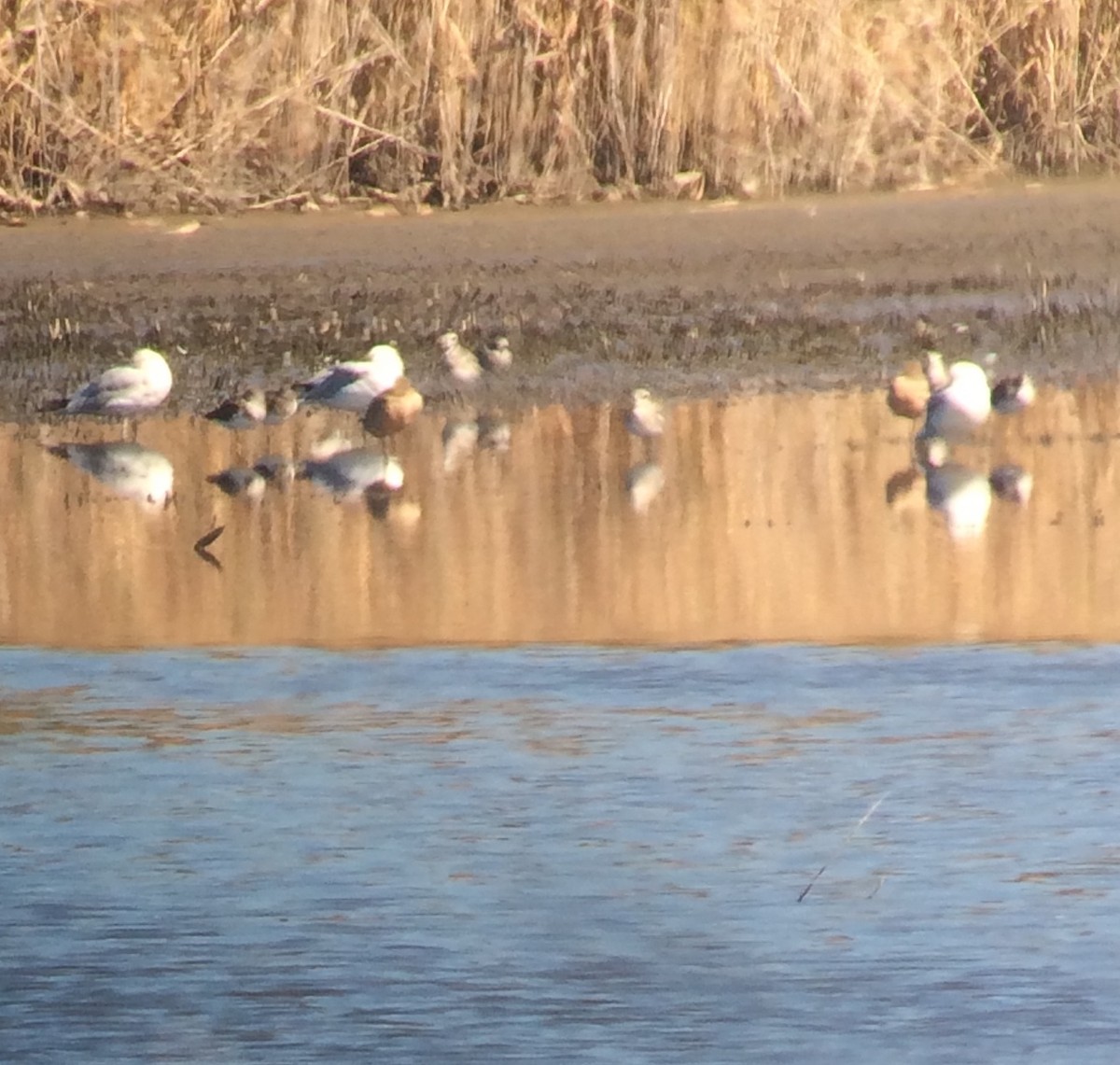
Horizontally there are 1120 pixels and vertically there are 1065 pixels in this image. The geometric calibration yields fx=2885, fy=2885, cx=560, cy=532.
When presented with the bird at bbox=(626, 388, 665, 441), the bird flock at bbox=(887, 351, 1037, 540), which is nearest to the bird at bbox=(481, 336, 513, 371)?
the bird at bbox=(626, 388, 665, 441)

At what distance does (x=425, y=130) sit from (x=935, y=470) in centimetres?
543

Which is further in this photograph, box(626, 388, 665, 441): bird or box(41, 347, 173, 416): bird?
box(41, 347, 173, 416): bird

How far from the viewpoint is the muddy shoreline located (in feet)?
31.9

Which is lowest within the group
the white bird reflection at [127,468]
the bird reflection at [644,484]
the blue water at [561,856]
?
the blue water at [561,856]

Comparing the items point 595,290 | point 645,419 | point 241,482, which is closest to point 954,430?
point 645,419

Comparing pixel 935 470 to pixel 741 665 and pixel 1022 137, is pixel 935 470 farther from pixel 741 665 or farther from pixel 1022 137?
pixel 1022 137

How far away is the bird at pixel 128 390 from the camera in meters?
8.38

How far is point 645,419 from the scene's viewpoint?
8.10 meters

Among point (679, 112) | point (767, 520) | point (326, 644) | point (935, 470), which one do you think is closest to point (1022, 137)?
point (679, 112)

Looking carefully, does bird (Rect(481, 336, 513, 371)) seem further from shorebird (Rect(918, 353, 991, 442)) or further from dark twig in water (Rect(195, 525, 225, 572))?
dark twig in water (Rect(195, 525, 225, 572))

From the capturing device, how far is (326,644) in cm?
534

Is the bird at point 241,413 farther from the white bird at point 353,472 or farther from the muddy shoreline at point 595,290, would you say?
the muddy shoreline at point 595,290

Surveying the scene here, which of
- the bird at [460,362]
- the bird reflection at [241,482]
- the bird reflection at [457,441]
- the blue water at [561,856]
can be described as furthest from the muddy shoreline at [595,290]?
the blue water at [561,856]

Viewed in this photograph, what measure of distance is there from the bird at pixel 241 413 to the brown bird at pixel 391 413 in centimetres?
32
